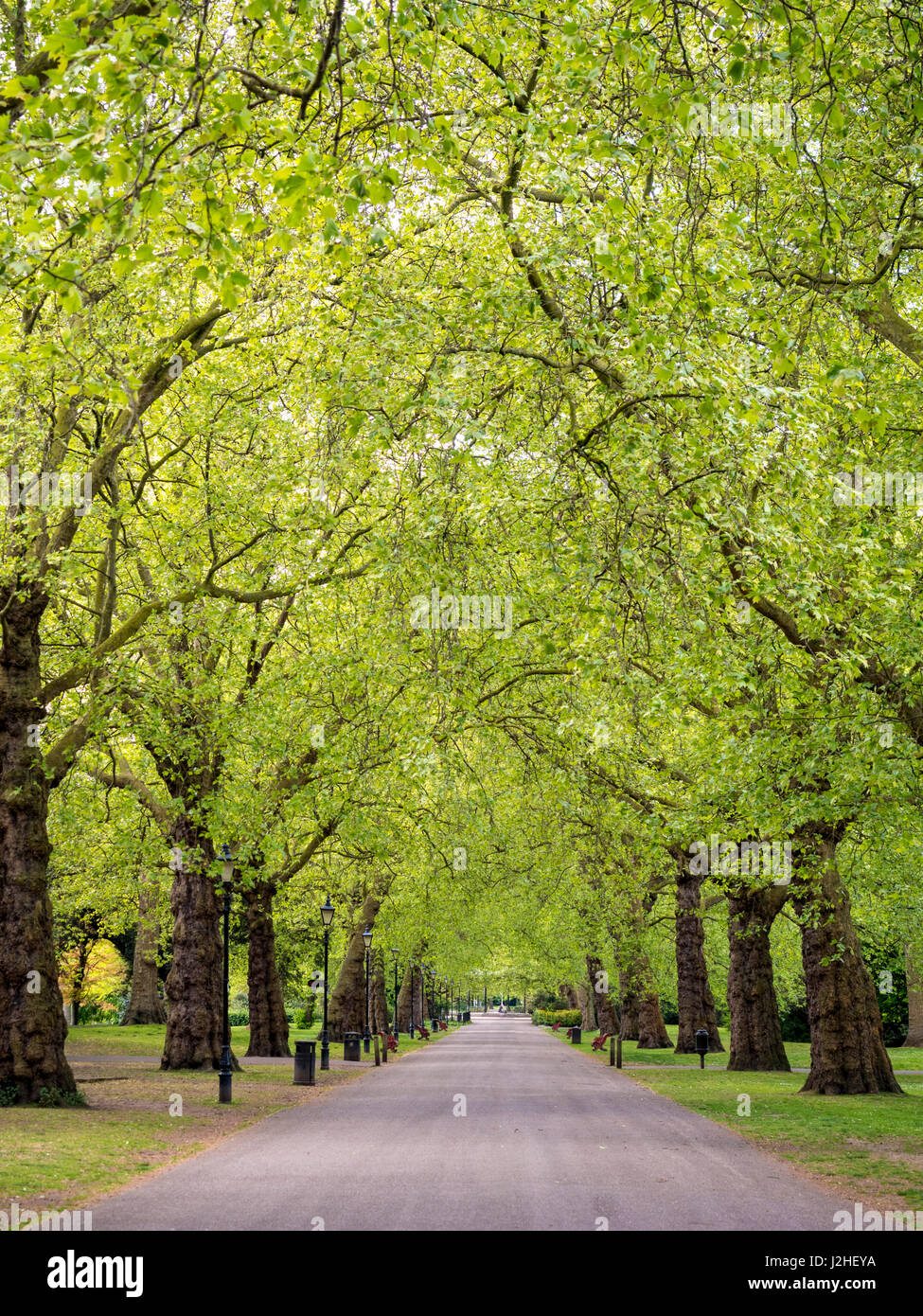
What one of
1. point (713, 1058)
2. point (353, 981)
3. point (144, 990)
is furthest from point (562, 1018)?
point (713, 1058)

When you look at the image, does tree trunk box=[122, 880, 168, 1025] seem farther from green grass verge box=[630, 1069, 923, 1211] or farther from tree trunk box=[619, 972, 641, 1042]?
green grass verge box=[630, 1069, 923, 1211]

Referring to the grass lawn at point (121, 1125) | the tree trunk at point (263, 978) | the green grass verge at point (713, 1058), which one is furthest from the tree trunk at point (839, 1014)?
the tree trunk at point (263, 978)

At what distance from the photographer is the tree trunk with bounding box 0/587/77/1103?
16297 millimetres

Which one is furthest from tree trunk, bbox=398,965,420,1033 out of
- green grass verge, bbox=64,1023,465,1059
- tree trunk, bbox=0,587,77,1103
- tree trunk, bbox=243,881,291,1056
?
tree trunk, bbox=0,587,77,1103

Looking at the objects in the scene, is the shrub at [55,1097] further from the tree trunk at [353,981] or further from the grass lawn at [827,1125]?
the tree trunk at [353,981]

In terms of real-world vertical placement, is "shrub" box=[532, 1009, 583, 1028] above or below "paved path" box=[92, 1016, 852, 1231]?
below

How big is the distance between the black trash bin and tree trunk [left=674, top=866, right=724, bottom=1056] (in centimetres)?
1227

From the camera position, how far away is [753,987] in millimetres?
27469

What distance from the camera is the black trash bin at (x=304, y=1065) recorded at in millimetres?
23516

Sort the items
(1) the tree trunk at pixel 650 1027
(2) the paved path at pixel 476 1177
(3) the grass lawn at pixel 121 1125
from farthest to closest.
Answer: (1) the tree trunk at pixel 650 1027 → (3) the grass lawn at pixel 121 1125 → (2) the paved path at pixel 476 1177

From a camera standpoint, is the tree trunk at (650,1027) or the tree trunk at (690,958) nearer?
the tree trunk at (690,958)

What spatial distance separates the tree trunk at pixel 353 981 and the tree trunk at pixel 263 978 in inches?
167

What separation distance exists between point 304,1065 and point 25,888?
Result: 9250 millimetres

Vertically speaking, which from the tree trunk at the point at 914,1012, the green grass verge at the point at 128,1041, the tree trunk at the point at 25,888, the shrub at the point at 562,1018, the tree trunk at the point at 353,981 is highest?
the tree trunk at the point at 25,888
